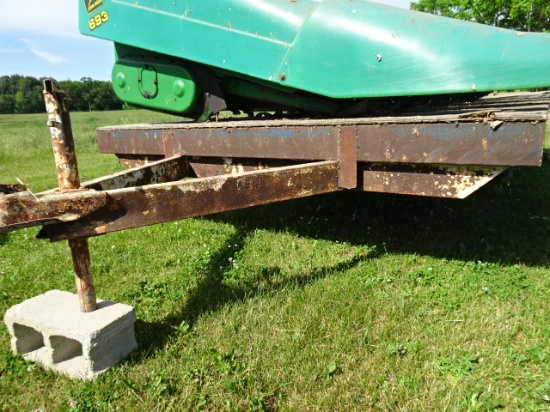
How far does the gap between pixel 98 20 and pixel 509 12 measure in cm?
3207

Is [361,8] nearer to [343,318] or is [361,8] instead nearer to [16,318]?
[343,318]

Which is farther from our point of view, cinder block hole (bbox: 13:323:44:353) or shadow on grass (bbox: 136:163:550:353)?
shadow on grass (bbox: 136:163:550:353)

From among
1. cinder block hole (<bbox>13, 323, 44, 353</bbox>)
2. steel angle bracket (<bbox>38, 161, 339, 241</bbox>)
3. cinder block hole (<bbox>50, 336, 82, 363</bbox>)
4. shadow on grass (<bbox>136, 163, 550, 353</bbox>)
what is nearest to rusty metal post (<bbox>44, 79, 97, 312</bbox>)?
steel angle bracket (<bbox>38, 161, 339, 241</bbox>)

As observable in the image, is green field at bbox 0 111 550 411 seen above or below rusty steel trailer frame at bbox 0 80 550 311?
below

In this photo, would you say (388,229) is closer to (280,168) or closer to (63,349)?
(280,168)

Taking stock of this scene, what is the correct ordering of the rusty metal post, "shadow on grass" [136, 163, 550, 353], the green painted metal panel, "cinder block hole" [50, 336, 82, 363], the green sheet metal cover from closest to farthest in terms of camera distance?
the rusty metal post < "cinder block hole" [50, 336, 82, 363] < the green sheet metal cover < "shadow on grass" [136, 163, 550, 353] < the green painted metal panel

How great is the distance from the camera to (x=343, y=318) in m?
2.15

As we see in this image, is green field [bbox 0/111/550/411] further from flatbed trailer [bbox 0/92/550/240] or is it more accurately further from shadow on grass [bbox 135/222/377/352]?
flatbed trailer [bbox 0/92/550/240]

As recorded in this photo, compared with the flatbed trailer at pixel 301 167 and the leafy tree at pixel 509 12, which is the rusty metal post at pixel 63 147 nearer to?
the flatbed trailer at pixel 301 167

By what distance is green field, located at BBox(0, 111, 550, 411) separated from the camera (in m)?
1.70

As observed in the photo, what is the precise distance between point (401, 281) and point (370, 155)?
2.85 feet

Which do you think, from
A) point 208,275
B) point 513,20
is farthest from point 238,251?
point 513,20

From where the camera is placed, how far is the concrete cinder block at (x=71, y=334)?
178 cm

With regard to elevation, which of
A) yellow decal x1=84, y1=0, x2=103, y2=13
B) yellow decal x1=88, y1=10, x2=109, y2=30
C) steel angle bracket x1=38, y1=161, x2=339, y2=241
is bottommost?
steel angle bracket x1=38, y1=161, x2=339, y2=241
